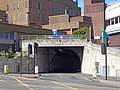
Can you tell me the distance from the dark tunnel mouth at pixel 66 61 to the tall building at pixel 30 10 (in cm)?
3689

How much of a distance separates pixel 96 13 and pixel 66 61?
150ft

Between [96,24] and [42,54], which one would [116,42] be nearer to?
[42,54]

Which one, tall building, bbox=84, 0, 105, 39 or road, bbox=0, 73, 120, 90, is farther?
tall building, bbox=84, 0, 105, 39

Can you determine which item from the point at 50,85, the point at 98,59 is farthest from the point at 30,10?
the point at 50,85

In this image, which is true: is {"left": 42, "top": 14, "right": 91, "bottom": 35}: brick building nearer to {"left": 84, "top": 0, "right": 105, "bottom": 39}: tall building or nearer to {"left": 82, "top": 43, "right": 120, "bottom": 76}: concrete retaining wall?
{"left": 84, "top": 0, "right": 105, "bottom": 39}: tall building

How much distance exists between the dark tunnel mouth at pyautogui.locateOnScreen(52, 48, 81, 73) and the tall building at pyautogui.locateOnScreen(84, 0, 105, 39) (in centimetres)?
3363

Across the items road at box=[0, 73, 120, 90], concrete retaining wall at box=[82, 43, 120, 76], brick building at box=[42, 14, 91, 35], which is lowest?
road at box=[0, 73, 120, 90]

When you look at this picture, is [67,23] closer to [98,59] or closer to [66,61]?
[66,61]

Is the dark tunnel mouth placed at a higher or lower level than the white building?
lower

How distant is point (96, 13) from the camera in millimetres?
131125

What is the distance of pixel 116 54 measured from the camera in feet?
184

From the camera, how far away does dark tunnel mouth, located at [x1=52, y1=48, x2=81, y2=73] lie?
8262 centimetres

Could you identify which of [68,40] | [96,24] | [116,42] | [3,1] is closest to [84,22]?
[96,24]

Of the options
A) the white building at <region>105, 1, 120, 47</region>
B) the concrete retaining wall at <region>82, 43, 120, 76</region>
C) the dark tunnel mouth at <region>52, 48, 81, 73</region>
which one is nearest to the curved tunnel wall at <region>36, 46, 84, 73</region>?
the dark tunnel mouth at <region>52, 48, 81, 73</region>
